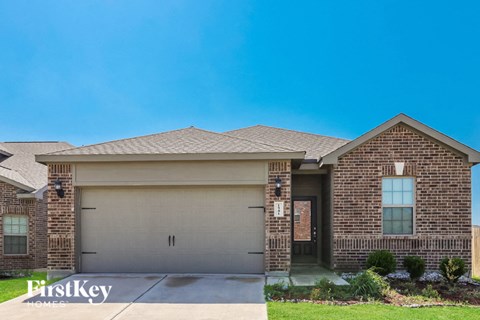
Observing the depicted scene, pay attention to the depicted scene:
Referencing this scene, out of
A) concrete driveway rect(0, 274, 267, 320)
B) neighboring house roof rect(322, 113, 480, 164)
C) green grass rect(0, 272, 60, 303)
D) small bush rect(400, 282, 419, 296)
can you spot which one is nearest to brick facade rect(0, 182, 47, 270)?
green grass rect(0, 272, 60, 303)

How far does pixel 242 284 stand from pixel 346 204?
12.8 feet

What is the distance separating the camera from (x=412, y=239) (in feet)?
37.8

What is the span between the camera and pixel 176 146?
11.6 meters

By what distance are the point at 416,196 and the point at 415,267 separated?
6.40ft

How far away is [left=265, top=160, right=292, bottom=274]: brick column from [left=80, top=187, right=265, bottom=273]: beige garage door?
0.26 metres

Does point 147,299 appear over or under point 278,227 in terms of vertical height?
under

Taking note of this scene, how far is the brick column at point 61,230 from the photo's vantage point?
1100 centimetres

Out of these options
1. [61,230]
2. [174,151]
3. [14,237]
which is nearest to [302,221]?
[174,151]

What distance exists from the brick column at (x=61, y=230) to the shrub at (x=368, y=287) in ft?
23.0

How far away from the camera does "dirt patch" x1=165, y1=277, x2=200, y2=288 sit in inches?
375

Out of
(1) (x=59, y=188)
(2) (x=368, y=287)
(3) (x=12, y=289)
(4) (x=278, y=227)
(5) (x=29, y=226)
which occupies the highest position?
(1) (x=59, y=188)

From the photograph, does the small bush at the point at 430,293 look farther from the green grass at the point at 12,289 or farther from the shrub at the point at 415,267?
the green grass at the point at 12,289

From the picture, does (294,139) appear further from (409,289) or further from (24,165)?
(24,165)

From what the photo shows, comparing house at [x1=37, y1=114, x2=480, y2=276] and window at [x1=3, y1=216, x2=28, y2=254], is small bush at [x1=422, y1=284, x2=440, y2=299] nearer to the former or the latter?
house at [x1=37, y1=114, x2=480, y2=276]
